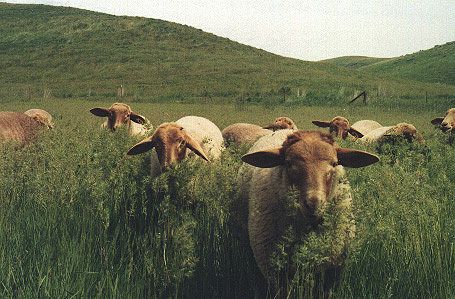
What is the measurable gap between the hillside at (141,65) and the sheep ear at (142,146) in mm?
32733

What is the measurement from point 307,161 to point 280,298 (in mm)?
1199

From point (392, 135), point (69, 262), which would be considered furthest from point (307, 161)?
point (392, 135)

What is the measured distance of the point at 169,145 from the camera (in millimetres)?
6488

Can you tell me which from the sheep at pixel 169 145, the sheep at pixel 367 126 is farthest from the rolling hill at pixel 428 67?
the sheep at pixel 169 145

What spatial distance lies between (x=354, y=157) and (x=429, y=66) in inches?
3479

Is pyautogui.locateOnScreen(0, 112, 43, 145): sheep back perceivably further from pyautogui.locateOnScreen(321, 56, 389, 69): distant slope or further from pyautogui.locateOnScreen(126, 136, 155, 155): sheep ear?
pyautogui.locateOnScreen(321, 56, 389, 69): distant slope

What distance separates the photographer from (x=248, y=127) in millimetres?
13234

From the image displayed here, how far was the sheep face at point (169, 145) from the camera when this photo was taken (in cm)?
641

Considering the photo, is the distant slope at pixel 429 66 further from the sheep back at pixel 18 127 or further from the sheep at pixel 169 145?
the sheep at pixel 169 145

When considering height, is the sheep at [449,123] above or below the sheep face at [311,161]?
below

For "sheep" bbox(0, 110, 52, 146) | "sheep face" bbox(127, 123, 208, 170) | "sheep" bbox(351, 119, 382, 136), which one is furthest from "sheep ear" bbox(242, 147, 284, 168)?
"sheep" bbox(351, 119, 382, 136)

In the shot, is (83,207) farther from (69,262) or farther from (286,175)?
(286,175)

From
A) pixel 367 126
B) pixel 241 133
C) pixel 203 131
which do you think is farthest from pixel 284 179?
pixel 367 126

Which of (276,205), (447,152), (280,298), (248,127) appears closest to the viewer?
(280,298)
